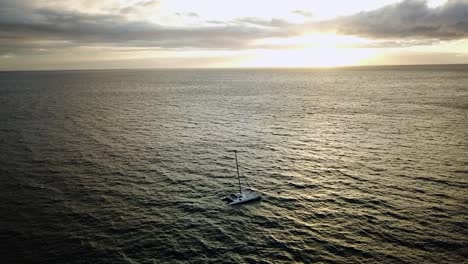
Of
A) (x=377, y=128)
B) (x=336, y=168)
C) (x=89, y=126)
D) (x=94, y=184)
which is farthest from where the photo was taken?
(x=89, y=126)

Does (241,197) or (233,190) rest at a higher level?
(241,197)

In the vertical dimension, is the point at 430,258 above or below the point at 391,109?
below

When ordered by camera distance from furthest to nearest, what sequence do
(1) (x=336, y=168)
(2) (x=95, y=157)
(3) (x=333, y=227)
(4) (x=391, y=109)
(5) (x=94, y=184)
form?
1. (4) (x=391, y=109)
2. (2) (x=95, y=157)
3. (1) (x=336, y=168)
4. (5) (x=94, y=184)
5. (3) (x=333, y=227)

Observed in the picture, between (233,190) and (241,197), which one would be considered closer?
(241,197)

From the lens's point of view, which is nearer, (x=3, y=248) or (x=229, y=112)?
(x=3, y=248)

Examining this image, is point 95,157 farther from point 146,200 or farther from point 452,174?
point 452,174

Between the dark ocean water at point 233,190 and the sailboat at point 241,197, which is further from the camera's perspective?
the sailboat at point 241,197

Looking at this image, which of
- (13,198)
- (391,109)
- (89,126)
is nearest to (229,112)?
(89,126)

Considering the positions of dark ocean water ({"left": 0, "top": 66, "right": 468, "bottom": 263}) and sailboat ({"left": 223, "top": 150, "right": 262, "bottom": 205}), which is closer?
dark ocean water ({"left": 0, "top": 66, "right": 468, "bottom": 263})
